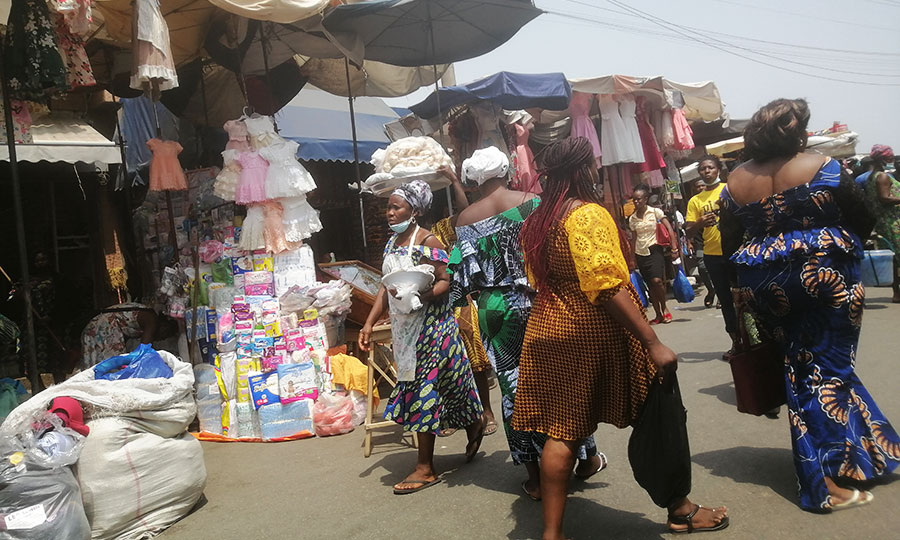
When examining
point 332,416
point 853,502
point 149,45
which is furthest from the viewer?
point 332,416

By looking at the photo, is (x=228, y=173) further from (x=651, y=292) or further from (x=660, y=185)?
(x=660, y=185)

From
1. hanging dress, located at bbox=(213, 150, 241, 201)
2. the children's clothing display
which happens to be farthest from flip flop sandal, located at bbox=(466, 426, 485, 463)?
the children's clothing display

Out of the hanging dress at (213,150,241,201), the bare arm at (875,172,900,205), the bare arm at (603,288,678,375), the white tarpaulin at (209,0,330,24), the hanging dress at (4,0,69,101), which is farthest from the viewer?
the bare arm at (875,172,900,205)

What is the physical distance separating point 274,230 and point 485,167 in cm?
280

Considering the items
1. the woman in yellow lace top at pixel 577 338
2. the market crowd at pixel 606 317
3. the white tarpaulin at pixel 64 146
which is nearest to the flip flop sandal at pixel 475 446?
the market crowd at pixel 606 317

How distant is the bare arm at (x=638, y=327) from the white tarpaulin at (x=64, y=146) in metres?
7.12

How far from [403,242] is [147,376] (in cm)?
175

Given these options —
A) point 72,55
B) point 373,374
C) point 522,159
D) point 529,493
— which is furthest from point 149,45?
point 522,159

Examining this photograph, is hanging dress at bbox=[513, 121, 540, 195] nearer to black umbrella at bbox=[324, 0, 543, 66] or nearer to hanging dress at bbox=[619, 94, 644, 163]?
black umbrella at bbox=[324, 0, 543, 66]

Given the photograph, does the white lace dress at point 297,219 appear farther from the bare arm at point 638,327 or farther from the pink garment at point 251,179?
the bare arm at point 638,327

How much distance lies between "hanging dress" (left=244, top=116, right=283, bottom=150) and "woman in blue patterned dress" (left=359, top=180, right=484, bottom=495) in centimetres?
246

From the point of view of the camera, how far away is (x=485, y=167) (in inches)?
142

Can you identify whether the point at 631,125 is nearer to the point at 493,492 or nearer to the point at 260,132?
the point at 260,132

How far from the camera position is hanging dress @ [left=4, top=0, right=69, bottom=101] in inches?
167
